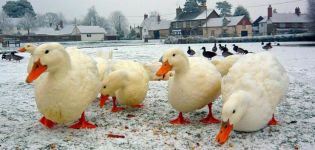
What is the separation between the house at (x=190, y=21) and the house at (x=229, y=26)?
1569 millimetres

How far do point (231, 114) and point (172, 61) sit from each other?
1.48 meters

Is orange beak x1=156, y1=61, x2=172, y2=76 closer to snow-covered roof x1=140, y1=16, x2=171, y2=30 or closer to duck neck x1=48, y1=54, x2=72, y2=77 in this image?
duck neck x1=48, y1=54, x2=72, y2=77

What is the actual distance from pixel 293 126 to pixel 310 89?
131 inches

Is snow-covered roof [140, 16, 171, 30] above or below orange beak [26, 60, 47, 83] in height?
above

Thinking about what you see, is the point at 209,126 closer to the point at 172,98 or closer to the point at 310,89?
the point at 172,98

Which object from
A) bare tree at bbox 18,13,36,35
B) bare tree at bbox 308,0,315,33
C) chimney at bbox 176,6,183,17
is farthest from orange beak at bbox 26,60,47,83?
bare tree at bbox 18,13,36,35

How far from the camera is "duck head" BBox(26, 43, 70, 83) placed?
14.7 feet

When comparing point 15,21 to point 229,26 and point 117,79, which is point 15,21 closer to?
point 229,26

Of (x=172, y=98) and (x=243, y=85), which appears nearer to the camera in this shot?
(x=243, y=85)

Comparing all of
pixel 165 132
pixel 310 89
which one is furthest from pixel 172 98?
pixel 310 89

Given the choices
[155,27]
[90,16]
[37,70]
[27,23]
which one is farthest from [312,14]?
[90,16]

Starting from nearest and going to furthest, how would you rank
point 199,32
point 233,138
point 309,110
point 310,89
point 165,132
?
point 233,138
point 165,132
point 309,110
point 310,89
point 199,32

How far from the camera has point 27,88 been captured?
923 cm

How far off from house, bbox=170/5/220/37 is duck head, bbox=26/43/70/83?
64.5 m
